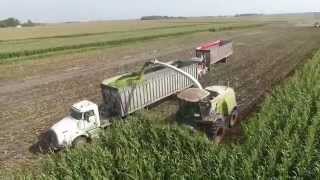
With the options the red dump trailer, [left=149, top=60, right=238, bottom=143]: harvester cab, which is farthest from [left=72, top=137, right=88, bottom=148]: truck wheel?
the red dump trailer

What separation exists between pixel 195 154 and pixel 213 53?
24.0m

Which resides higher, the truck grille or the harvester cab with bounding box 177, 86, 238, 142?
the harvester cab with bounding box 177, 86, 238, 142

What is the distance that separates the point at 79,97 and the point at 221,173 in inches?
686

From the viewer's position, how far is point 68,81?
32.0m

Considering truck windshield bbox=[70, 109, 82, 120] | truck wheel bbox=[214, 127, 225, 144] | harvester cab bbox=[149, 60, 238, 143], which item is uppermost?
harvester cab bbox=[149, 60, 238, 143]

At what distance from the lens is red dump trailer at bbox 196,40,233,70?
3319cm

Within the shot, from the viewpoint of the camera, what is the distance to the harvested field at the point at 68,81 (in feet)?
62.2

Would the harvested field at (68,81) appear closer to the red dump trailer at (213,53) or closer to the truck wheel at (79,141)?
the red dump trailer at (213,53)

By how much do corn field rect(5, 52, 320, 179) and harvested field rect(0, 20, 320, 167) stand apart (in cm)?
430

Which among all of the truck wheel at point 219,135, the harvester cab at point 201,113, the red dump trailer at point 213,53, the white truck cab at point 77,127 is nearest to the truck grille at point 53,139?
the white truck cab at point 77,127

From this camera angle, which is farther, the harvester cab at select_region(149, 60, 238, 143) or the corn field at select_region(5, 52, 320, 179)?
the harvester cab at select_region(149, 60, 238, 143)

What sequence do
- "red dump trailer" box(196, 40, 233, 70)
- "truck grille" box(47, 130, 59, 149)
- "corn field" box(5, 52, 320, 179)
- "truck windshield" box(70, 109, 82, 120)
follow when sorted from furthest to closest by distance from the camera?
"red dump trailer" box(196, 40, 233, 70), "truck windshield" box(70, 109, 82, 120), "truck grille" box(47, 130, 59, 149), "corn field" box(5, 52, 320, 179)

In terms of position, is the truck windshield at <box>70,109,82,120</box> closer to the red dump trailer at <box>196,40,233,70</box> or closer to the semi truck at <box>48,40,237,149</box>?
the semi truck at <box>48,40,237,149</box>

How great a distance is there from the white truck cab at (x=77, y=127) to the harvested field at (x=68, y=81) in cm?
135
